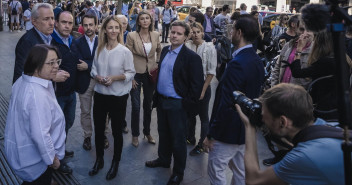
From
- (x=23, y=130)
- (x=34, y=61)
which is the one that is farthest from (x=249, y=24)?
(x=23, y=130)

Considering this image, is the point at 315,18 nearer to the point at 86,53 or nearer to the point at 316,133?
the point at 316,133

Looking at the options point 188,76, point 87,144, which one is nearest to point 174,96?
point 188,76

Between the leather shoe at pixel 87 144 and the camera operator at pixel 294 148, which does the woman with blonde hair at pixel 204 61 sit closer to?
the leather shoe at pixel 87 144

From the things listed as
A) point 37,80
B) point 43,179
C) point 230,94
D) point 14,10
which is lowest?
point 43,179

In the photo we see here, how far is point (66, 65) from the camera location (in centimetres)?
378

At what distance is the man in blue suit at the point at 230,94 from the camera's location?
2.75 metres

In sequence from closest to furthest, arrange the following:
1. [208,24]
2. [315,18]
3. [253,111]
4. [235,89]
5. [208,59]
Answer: [315,18] → [253,111] → [235,89] → [208,59] → [208,24]

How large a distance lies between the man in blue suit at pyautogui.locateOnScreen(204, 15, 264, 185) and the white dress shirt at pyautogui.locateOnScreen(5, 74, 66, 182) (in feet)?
4.55

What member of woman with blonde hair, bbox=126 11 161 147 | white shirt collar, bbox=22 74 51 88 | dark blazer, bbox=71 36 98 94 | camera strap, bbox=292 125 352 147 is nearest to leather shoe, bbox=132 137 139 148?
woman with blonde hair, bbox=126 11 161 147

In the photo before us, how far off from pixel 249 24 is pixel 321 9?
3.75 ft

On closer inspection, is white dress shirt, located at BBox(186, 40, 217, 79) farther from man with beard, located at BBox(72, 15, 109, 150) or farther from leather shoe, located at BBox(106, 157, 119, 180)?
leather shoe, located at BBox(106, 157, 119, 180)

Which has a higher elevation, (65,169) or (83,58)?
(83,58)

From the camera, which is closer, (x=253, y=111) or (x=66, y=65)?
(x=253, y=111)

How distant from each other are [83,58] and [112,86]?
71 centimetres
